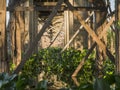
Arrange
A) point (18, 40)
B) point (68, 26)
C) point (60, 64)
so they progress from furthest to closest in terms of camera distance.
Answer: point (68, 26) < point (60, 64) < point (18, 40)

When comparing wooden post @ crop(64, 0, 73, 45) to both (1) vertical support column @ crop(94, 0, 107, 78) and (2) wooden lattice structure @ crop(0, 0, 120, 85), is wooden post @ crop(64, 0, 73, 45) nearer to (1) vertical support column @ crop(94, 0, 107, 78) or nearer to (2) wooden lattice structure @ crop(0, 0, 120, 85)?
(2) wooden lattice structure @ crop(0, 0, 120, 85)

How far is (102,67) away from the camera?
8.87 meters

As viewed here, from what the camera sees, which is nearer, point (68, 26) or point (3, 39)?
point (3, 39)

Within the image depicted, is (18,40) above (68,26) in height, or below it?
below

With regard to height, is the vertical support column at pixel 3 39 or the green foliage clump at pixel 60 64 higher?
the vertical support column at pixel 3 39

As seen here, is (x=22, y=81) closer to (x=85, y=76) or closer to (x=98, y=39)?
(x=98, y=39)

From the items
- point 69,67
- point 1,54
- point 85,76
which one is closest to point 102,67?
point 85,76

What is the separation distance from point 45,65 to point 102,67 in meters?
2.28

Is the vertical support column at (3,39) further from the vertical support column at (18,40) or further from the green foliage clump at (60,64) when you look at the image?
the green foliage clump at (60,64)

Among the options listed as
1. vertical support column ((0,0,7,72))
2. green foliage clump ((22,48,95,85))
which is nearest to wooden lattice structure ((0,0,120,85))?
vertical support column ((0,0,7,72))

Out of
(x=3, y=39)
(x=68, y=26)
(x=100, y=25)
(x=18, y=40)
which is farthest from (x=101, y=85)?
(x=68, y=26)

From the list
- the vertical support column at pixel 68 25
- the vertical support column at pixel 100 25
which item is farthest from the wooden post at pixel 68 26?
the vertical support column at pixel 100 25

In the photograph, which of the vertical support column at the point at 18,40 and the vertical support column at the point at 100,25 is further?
the vertical support column at the point at 18,40

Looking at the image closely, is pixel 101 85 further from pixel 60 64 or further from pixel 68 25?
pixel 68 25
